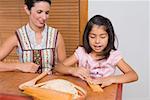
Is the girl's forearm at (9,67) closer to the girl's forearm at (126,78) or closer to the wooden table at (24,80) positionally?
the wooden table at (24,80)

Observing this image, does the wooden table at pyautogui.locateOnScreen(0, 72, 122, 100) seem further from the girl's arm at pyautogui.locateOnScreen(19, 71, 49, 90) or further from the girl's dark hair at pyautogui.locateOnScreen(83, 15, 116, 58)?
the girl's dark hair at pyautogui.locateOnScreen(83, 15, 116, 58)

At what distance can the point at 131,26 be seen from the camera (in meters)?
2.59

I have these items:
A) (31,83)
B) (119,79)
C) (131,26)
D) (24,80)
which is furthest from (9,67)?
(131,26)

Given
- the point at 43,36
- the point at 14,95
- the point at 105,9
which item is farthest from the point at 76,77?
the point at 105,9

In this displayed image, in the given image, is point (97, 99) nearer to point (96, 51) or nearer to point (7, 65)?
point (96, 51)

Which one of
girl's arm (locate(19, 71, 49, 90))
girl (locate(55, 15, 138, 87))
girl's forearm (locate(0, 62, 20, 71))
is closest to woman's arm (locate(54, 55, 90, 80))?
girl (locate(55, 15, 138, 87))

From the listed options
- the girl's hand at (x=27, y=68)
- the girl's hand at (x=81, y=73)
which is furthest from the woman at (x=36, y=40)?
the girl's hand at (x=81, y=73)

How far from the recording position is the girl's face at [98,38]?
1611 millimetres

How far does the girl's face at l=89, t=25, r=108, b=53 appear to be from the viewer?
1.61 metres

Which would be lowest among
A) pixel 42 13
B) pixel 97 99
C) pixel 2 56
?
pixel 97 99

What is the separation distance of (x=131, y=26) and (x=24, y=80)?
4.85 feet

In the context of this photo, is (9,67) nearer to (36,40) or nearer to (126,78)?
(36,40)

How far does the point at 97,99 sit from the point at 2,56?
0.92 metres

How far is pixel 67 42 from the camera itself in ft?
9.04
